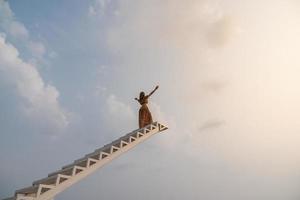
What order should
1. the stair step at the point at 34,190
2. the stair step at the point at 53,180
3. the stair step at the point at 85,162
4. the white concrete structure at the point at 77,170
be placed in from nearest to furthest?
1. the stair step at the point at 34,190
2. the white concrete structure at the point at 77,170
3. the stair step at the point at 53,180
4. the stair step at the point at 85,162

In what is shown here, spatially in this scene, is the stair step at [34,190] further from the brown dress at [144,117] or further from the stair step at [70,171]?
the brown dress at [144,117]

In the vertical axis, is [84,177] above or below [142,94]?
below

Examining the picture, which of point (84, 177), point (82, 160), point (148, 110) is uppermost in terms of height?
point (148, 110)

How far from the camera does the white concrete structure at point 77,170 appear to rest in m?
7.46

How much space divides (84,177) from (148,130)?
5.75m

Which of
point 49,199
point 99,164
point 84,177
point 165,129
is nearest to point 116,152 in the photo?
point 99,164

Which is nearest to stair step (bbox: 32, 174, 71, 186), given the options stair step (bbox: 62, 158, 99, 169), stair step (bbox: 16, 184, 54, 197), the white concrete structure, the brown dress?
the white concrete structure

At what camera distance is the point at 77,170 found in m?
9.09

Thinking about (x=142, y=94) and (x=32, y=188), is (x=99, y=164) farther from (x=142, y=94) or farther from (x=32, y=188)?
(x=142, y=94)

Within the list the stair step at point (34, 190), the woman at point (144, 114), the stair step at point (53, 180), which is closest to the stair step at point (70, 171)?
the stair step at point (53, 180)

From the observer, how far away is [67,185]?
324 inches

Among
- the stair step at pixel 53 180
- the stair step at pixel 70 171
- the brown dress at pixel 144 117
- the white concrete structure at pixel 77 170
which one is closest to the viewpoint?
the white concrete structure at pixel 77 170

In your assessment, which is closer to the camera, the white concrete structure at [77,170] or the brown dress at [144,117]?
the white concrete structure at [77,170]

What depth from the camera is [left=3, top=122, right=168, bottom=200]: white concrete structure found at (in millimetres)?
7461
